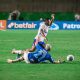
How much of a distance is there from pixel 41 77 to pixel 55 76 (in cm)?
43

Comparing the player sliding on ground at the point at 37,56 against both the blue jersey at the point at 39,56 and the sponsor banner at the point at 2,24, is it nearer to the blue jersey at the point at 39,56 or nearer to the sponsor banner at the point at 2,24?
the blue jersey at the point at 39,56

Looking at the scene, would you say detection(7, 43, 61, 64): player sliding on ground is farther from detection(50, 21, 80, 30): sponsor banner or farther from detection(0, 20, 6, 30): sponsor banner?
Answer: detection(50, 21, 80, 30): sponsor banner

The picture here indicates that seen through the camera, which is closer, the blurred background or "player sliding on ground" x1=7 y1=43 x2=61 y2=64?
"player sliding on ground" x1=7 y1=43 x2=61 y2=64

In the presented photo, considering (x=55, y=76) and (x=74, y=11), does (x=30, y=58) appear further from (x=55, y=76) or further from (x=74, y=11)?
(x=74, y=11)

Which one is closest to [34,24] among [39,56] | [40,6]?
[40,6]

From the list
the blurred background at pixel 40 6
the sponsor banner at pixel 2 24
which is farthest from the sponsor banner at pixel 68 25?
the blurred background at pixel 40 6

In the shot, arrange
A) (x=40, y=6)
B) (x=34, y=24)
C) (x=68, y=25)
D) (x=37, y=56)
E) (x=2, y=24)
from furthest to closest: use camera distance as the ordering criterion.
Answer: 1. (x=40, y=6)
2. (x=68, y=25)
3. (x=34, y=24)
4. (x=2, y=24)
5. (x=37, y=56)

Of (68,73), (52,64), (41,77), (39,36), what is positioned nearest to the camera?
(41,77)

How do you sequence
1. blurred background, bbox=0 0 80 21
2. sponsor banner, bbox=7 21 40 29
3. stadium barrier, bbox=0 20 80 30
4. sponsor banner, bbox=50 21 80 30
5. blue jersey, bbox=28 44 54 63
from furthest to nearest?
blurred background, bbox=0 0 80 21, sponsor banner, bbox=50 21 80 30, sponsor banner, bbox=7 21 40 29, stadium barrier, bbox=0 20 80 30, blue jersey, bbox=28 44 54 63

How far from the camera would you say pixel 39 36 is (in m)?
16.0

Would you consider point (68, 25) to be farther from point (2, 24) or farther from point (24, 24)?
point (2, 24)

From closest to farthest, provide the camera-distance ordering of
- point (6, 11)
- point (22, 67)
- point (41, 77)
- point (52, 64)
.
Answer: point (41, 77) < point (22, 67) < point (52, 64) < point (6, 11)

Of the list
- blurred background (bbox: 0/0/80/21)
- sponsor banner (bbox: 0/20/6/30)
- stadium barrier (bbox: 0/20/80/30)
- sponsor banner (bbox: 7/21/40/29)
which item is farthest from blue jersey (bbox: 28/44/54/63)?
blurred background (bbox: 0/0/80/21)

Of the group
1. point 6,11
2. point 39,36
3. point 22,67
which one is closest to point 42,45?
point 39,36
